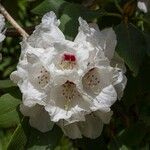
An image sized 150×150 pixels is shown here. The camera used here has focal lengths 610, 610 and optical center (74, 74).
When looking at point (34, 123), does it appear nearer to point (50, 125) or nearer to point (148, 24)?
point (50, 125)

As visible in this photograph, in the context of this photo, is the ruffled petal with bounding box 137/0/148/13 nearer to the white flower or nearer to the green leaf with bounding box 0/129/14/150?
the white flower

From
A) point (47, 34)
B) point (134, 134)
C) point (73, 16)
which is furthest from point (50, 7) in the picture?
point (134, 134)

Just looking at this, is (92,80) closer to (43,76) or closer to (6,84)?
(43,76)

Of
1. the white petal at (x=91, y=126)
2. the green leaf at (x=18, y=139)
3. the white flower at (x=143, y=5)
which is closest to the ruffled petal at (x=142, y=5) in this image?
the white flower at (x=143, y=5)

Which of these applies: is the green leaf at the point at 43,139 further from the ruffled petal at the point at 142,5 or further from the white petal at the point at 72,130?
Answer: the ruffled petal at the point at 142,5

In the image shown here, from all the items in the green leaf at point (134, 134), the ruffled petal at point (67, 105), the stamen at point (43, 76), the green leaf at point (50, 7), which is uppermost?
the stamen at point (43, 76)
